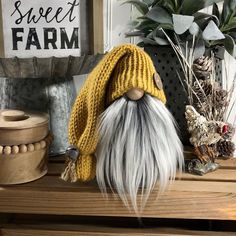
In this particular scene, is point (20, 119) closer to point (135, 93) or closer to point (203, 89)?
point (135, 93)

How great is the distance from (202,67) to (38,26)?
0.30m

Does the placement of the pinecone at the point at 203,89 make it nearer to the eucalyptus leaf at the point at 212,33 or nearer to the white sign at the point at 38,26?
the eucalyptus leaf at the point at 212,33

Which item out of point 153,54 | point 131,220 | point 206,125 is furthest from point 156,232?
point 153,54

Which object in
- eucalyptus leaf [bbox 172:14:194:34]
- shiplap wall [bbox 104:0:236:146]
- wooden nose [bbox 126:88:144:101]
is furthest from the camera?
shiplap wall [bbox 104:0:236:146]

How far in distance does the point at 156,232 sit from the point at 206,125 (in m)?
0.19

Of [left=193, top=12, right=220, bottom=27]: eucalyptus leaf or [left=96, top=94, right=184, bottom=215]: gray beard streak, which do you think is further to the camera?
[left=193, top=12, right=220, bottom=27]: eucalyptus leaf

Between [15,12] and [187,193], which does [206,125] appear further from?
[15,12]

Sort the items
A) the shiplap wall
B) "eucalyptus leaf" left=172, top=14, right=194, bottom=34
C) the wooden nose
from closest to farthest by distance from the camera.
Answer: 1. the wooden nose
2. "eucalyptus leaf" left=172, top=14, right=194, bottom=34
3. the shiplap wall

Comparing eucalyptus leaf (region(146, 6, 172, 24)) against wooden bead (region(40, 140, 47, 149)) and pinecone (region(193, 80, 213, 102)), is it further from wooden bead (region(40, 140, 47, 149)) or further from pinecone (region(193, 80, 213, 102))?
wooden bead (region(40, 140, 47, 149))

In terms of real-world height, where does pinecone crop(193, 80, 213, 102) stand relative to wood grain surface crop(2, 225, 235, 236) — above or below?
above

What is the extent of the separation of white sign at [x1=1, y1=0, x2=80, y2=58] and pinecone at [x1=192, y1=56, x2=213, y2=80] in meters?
0.23

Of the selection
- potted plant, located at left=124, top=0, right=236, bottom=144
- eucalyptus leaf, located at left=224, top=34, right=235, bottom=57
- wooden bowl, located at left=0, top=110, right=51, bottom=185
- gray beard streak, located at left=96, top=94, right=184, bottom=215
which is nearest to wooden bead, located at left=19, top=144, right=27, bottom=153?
wooden bowl, located at left=0, top=110, right=51, bottom=185

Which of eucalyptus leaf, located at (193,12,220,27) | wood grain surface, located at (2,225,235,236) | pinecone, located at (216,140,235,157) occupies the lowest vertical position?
wood grain surface, located at (2,225,235,236)

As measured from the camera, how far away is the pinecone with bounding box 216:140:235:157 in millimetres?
667
